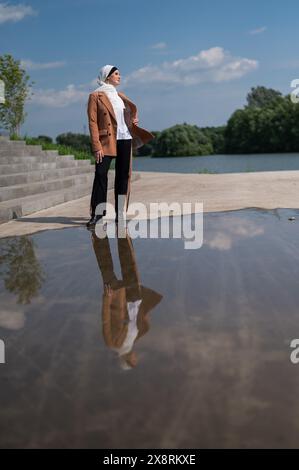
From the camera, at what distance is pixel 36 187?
9.84m

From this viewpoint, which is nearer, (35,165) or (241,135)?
(35,165)

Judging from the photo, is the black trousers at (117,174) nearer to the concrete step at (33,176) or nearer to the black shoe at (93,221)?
the black shoe at (93,221)

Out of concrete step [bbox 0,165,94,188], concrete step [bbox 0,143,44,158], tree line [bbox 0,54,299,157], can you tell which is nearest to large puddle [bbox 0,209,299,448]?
concrete step [bbox 0,165,94,188]

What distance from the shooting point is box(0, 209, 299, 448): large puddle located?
69.1 inches

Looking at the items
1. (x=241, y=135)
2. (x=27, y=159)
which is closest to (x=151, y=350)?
(x=27, y=159)

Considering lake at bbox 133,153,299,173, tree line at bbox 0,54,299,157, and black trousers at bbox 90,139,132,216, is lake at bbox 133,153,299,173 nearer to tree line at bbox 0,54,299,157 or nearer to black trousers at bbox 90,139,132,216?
black trousers at bbox 90,139,132,216

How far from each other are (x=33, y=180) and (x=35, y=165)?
123cm

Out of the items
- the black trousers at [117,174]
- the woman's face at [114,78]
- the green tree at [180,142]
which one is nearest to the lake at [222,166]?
the black trousers at [117,174]

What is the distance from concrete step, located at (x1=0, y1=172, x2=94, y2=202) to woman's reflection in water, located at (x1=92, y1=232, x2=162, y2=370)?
15.1 ft

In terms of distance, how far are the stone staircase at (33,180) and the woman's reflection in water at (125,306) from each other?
3208mm

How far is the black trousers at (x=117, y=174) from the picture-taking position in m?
6.57

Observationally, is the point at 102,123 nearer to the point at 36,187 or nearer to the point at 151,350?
the point at 36,187

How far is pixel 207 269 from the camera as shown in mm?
3938
